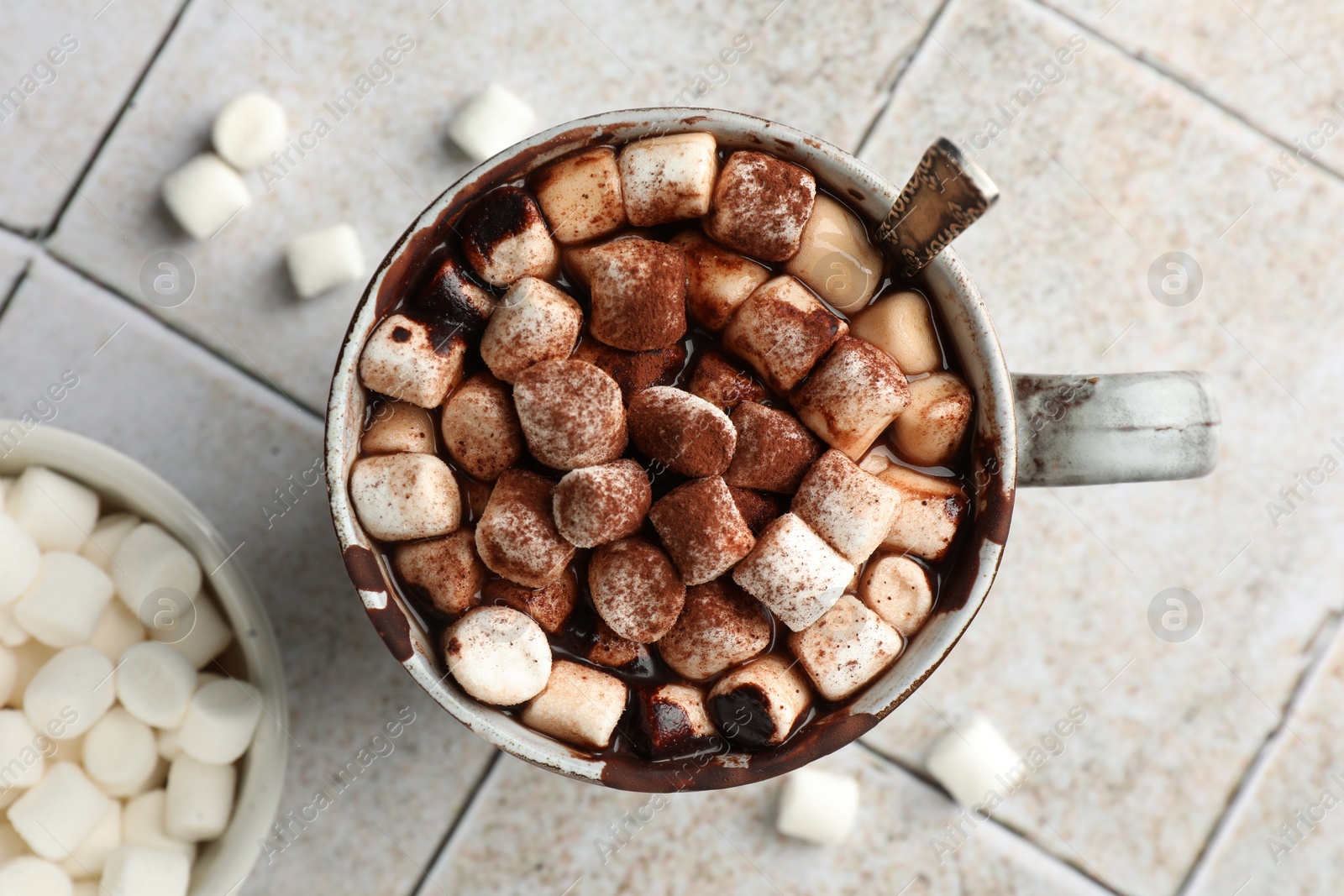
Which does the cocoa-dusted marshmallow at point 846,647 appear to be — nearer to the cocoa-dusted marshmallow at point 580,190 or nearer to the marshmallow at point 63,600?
the cocoa-dusted marshmallow at point 580,190

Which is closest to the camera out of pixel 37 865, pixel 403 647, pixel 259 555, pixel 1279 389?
pixel 403 647

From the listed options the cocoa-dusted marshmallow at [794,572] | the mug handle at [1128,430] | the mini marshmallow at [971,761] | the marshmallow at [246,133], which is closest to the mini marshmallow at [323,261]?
the marshmallow at [246,133]

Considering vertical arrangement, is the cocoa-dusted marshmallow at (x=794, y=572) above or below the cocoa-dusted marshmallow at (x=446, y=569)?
above

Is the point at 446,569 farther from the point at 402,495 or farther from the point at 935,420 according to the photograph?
the point at 935,420

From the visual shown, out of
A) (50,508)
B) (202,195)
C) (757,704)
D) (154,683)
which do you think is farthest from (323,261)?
(757,704)

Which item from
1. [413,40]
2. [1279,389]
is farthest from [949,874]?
[413,40]

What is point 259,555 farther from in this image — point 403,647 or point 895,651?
point 895,651
